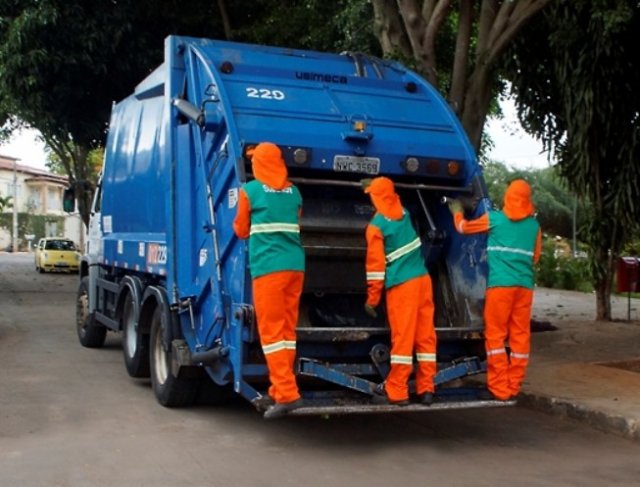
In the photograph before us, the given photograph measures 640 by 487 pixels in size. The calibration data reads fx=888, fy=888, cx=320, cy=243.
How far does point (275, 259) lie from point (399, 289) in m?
0.95

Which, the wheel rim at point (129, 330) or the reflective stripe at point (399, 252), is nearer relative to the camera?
the reflective stripe at point (399, 252)

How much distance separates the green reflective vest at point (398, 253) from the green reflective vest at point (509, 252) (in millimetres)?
574

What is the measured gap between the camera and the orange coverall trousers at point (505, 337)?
6441mm

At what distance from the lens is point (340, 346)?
21.0ft

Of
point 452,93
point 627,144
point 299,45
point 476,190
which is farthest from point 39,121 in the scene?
point 476,190

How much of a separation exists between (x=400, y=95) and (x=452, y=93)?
3123 millimetres

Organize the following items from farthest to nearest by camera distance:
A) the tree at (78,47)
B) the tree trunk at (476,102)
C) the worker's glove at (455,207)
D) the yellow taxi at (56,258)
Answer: the yellow taxi at (56,258) < the tree at (78,47) < the tree trunk at (476,102) < the worker's glove at (455,207)

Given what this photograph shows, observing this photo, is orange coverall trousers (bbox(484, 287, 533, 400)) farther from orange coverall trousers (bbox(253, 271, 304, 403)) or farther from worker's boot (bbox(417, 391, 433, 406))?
orange coverall trousers (bbox(253, 271, 304, 403))

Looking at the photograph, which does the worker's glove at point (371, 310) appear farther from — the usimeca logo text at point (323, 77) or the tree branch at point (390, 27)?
the tree branch at point (390, 27)

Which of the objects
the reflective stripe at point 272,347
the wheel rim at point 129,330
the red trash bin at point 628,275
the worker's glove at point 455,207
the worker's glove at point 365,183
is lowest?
the wheel rim at point 129,330

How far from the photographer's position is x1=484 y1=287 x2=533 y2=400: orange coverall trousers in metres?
6.44

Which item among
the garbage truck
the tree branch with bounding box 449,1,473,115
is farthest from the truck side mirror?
the tree branch with bounding box 449,1,473,115

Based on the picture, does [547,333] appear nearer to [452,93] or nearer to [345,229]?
[452,93]

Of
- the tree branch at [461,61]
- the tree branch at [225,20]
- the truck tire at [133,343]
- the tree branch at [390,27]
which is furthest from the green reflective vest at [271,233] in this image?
the tree branch at [225,20]
